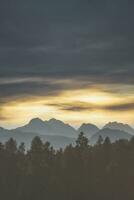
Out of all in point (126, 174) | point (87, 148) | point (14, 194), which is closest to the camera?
point (14, 194)

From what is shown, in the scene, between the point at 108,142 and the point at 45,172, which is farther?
the point at 108,142

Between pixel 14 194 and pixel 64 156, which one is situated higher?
pixel 64 156

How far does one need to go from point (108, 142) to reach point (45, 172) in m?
28.4

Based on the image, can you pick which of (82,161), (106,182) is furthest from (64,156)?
(106,182)

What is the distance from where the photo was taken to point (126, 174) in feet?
593

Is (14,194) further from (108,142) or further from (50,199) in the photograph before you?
(108,142)

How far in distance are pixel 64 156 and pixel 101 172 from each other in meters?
14.8

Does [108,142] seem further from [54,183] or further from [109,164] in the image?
[54,183]

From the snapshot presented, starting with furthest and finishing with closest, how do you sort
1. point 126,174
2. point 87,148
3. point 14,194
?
1. point 87,148
2. point 126,174
3. point 14,194

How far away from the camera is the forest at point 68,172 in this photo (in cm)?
17175

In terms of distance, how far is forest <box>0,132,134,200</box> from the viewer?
172m

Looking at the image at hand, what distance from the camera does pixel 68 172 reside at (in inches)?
7106

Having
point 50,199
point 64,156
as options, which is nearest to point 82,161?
point 64,156

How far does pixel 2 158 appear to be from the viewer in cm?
18375
